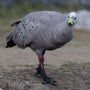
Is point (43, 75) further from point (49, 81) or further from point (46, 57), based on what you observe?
point (46, 57)

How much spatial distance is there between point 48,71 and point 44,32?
141 centimetres

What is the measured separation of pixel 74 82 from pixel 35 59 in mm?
2366

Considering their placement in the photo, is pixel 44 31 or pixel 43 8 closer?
pixel 44 31

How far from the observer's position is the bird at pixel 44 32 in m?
5.40

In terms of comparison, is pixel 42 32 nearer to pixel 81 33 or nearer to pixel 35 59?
pixel 35 59

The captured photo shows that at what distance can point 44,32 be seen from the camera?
18.5 feet

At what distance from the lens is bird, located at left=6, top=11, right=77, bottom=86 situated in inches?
213

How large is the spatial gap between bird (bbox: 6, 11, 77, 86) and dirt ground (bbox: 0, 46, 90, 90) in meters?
0.24

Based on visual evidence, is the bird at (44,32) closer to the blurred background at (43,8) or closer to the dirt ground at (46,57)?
the dirt ground at (46,57)

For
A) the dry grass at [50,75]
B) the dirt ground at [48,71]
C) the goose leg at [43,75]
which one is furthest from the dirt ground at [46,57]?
the goose leg at [43,75]

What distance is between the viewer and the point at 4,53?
9.30 m

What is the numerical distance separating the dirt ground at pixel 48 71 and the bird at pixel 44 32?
0.24 m

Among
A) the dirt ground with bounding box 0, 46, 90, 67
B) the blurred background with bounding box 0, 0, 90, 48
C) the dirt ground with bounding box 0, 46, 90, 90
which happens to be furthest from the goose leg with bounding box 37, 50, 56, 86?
the blurred background with bounding box 0, 0, 90, 48

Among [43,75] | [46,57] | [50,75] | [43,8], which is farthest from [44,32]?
[43,8]
